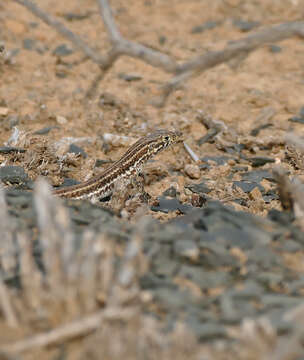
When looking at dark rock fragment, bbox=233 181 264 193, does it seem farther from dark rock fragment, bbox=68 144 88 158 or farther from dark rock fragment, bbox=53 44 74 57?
dark rock fragment, bbox=53 44 74 57

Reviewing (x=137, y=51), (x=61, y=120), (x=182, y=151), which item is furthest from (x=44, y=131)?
(x=137, y=51)

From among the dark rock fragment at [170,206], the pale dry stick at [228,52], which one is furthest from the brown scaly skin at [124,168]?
the pale dry stick at [228,52]

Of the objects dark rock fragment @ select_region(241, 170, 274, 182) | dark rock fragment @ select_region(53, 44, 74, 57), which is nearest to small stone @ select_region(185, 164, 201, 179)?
dark rock fragment @ select_region(241, 170, 274, 182)

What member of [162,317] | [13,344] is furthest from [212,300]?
[13,344]

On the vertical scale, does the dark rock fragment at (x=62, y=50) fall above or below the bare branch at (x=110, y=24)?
above

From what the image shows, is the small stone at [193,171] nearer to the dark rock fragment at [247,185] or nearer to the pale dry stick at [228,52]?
the dark rock fragment at [247,185]

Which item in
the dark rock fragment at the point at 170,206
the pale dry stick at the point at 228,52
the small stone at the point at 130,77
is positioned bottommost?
the dark rock fragment at the point at 170,206
